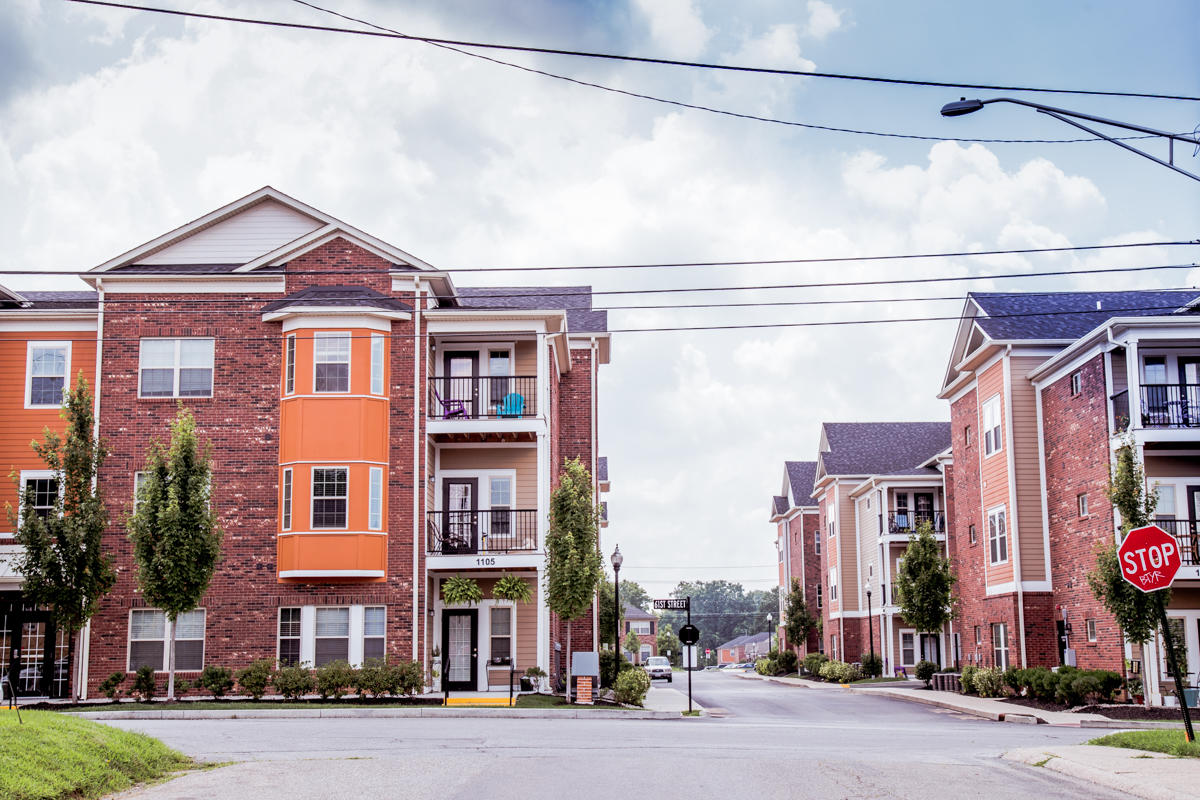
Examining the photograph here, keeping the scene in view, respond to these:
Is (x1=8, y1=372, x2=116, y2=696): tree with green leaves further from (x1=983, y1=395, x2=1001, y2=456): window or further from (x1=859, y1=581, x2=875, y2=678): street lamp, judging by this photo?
(x1=859, y1=581, x2=875, y2=678): street lamp

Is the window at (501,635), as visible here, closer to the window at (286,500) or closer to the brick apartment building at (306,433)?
the brick apartment building at (306,433)

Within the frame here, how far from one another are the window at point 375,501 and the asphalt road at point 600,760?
7567 millimetres

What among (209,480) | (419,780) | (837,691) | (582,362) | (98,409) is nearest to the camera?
(419,780)

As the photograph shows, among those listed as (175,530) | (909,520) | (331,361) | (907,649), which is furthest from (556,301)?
(907,649)

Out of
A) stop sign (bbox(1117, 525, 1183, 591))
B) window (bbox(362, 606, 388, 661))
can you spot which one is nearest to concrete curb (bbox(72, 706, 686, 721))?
window (bbox(362, 606, 388, 661))

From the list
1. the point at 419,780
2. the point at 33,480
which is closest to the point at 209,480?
A: the point at 33,480

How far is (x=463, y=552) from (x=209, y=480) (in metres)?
6.85

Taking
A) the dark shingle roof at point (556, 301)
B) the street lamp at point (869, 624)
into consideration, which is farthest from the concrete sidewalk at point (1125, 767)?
the street lamp at point (869, 624)

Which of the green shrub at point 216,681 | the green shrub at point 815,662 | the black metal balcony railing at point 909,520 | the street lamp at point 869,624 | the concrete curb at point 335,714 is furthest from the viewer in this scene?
the green shrub at point 815,662

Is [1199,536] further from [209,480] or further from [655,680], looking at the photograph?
[655,680]

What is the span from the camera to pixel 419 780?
12.7 m

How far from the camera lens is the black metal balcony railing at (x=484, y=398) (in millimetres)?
31406

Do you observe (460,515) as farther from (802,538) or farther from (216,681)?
(802,538)

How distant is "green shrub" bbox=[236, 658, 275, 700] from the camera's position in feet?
92.0
